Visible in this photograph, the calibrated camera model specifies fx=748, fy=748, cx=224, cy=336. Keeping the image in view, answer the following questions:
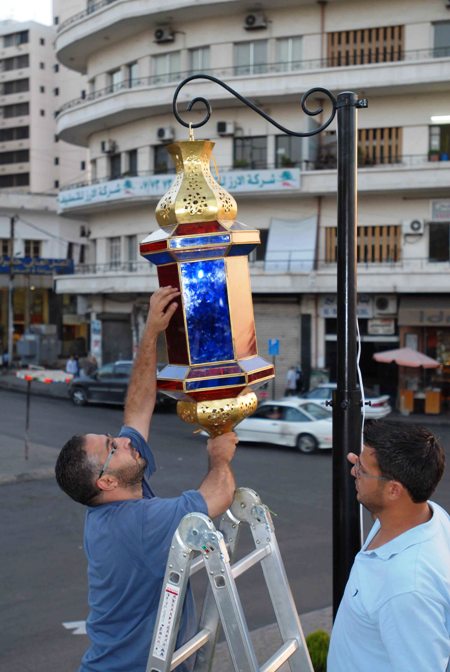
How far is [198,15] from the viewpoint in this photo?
27125 millimetres

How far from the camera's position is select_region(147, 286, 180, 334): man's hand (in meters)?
3.13

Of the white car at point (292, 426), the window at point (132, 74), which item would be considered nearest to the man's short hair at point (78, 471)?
the white car at point (292, 426)

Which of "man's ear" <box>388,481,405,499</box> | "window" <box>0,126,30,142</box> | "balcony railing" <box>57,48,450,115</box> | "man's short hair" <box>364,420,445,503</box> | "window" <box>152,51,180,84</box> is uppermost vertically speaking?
"window" <box>0,126,30,142</box>

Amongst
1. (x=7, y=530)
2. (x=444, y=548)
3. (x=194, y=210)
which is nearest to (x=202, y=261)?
(x=194, y=210)

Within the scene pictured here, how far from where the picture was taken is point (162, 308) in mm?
3145

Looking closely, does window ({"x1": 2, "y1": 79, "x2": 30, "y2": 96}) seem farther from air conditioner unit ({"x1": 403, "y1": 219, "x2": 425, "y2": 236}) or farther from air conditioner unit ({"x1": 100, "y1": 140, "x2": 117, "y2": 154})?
air conditioner unit ({"x1": 403, "y1": 219, "x2": 425, "y2": 236})

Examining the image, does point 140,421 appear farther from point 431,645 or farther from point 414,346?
point 414,346

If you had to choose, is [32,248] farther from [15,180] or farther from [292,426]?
[292,426]

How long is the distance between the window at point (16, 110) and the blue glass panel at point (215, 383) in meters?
61.4

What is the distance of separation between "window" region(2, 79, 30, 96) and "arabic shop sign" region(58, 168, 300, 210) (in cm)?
3317

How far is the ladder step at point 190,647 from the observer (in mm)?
2967

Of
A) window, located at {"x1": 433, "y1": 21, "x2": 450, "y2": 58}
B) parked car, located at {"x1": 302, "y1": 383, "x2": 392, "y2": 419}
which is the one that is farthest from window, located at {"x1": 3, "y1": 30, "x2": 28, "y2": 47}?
parked car, located at {"x1": 302, "y1": 383, "x2": 392, "y2": 419}

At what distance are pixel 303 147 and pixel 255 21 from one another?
4.81 meters

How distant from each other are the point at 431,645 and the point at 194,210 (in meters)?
1.86
